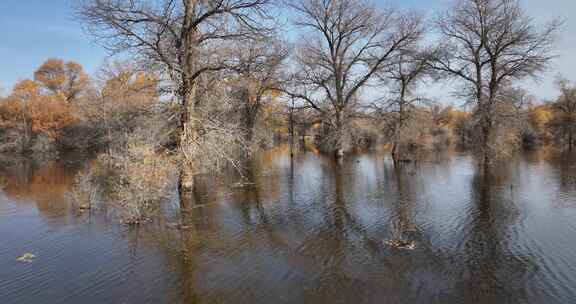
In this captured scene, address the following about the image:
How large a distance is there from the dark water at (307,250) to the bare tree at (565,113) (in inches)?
1833

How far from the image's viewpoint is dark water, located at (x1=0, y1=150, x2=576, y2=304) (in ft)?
22.3

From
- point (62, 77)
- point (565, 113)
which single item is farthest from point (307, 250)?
point (62, 77)

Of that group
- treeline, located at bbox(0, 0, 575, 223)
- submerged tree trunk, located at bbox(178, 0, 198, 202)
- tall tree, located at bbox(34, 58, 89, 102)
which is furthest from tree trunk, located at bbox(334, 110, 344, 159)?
tall tree, located at bbox(34, 58, 89, 102)

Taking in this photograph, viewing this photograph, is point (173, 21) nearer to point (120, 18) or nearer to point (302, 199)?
point (120, 18)

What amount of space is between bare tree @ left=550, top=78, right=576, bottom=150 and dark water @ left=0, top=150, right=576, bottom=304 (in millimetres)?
46548

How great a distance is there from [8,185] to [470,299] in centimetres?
2487

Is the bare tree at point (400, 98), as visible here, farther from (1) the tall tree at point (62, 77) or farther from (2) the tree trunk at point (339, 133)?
(1) the tall tree at point (62, 77)

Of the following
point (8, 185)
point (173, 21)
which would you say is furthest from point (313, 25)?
point (8, 185)

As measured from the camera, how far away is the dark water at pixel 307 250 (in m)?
6.79

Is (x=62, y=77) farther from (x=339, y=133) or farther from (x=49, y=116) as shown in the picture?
(x=339, y=133)

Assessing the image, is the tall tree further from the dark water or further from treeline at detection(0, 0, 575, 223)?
the dark water

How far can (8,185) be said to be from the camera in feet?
70.3

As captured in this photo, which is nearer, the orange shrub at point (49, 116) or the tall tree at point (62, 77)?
the orange shrub at point (49, 116)

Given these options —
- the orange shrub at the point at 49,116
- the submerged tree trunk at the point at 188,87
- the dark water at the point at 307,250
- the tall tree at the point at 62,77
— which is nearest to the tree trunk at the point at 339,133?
Answer: the dark water at the point at 307,250
